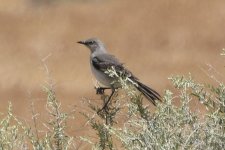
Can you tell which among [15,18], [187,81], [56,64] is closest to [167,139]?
[187,81]

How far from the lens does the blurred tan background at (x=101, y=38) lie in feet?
68.0

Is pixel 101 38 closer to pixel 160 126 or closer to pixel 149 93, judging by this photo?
pixel 149 93

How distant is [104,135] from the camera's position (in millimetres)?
4941

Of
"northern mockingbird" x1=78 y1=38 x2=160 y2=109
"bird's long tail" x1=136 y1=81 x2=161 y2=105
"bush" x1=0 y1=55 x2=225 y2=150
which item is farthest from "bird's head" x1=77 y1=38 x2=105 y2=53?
"bush" x1=0 y1=55 x2=225 y2=150

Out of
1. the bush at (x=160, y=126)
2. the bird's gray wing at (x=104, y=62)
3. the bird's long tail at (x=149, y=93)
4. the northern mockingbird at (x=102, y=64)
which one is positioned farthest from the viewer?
the bird's gray wing at (x=104, y=62)

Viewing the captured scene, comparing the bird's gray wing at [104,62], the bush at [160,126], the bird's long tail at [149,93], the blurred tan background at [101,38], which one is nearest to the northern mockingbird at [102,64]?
the bird's gray wing at [104,62]

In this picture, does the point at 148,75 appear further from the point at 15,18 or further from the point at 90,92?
the point at 15,18

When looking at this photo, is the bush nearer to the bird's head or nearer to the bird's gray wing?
the bird's gray wing

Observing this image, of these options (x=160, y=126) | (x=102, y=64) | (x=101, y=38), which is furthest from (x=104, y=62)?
(x=101, y=38)

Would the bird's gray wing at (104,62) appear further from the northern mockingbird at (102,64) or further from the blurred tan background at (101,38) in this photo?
the blurred tan background at (101,38)

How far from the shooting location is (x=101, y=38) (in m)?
23.3

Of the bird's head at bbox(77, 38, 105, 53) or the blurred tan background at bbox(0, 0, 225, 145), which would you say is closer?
the bird's head at bbox(77, 38, 105, 53)

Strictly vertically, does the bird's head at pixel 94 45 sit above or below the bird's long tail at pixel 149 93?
above

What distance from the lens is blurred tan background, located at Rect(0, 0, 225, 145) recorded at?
20.7 metres
